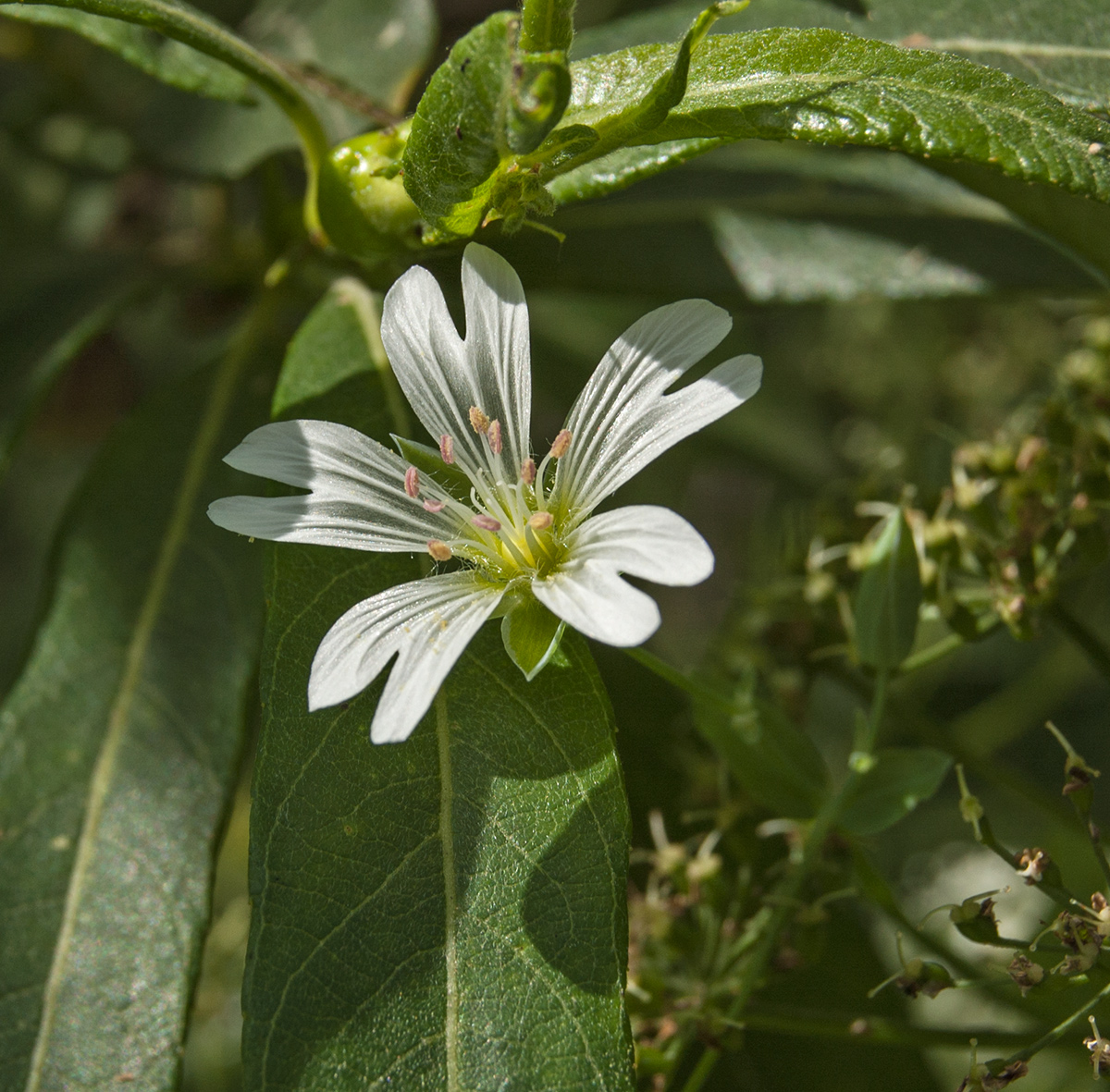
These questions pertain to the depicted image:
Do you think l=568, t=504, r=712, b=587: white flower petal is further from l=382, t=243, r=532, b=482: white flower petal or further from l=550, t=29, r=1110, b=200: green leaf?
l=550, t=29, r=1110, b=200: green leaf

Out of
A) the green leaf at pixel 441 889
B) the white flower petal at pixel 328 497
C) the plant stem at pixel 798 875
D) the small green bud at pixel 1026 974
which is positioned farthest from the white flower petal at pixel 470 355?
the small green bud at pixel 1026 974

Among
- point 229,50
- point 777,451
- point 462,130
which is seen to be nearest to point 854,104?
point 462,130

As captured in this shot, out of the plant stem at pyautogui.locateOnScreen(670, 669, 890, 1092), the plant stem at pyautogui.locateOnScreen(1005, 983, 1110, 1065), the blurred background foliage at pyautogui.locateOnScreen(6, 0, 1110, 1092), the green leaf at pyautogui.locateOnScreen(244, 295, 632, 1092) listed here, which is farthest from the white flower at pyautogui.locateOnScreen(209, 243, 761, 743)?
the plant stem at pyautogui.locateOnScreen(1005, 983, 1110, 1065)

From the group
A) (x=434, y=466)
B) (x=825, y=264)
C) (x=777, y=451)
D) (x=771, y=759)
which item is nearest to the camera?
(x=434, y=466)

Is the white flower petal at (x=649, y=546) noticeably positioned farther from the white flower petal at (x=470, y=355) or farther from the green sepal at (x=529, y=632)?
the white flower petal at (x=470, y=355)

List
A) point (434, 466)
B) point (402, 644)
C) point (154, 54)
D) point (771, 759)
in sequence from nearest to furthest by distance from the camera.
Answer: point (402, 644) → point (434, 466) → point (771, 759) → point (154, 54)

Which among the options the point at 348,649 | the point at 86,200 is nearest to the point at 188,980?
the point at 348,649

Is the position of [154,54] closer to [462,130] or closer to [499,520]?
[462,130]
